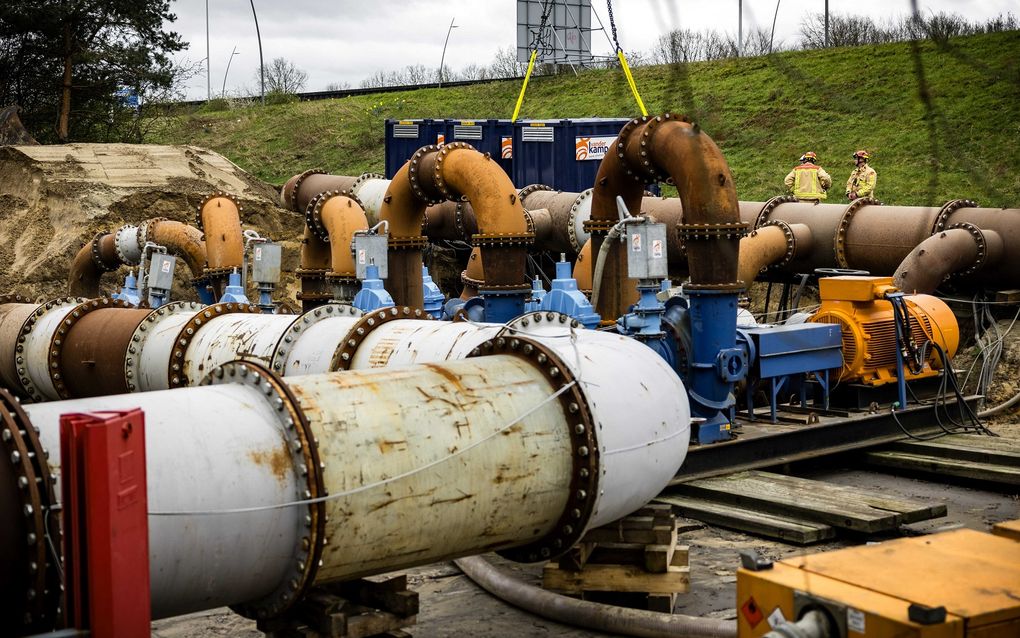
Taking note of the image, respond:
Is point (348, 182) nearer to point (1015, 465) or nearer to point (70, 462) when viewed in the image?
point (1015, 465)

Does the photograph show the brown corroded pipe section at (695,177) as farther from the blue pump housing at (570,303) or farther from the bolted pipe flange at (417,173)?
the bolted pipe flange at (417,173)

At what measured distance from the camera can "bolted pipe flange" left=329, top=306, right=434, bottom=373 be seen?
679 centimetres

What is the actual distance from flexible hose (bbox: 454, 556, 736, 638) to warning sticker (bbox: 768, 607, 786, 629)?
5.24ft

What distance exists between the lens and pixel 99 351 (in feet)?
31.8

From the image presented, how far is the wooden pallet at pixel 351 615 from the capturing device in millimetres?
4633

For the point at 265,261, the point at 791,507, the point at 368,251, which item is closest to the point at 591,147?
the point at 265,261

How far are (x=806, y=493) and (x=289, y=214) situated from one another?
43.0 ft

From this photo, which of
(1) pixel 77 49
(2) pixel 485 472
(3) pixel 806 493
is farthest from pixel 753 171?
(2) pixel 485 472

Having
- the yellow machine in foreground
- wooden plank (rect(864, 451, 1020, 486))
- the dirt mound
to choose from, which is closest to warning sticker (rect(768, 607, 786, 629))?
the yellow machine in foreground

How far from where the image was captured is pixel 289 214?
64.5ft

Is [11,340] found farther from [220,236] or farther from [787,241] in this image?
[787,241]

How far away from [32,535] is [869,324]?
848 centimetres

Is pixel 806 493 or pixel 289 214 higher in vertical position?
pixel 289 214

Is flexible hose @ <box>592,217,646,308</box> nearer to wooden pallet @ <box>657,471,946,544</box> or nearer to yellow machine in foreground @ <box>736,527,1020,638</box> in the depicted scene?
wooden pallet @ <box>657,471,946,544</box>
